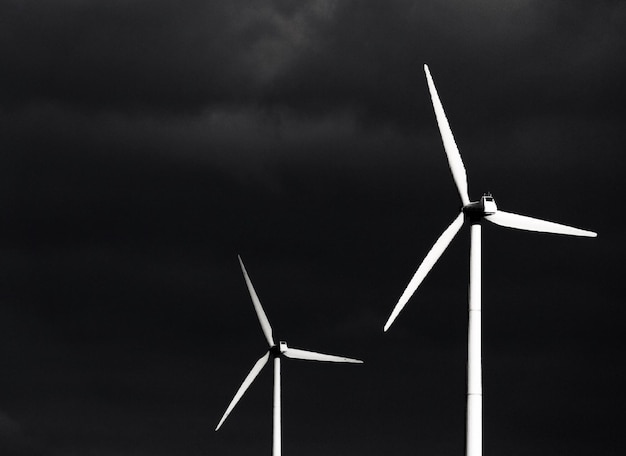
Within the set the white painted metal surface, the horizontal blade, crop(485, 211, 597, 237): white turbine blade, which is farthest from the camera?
the horizontal blade

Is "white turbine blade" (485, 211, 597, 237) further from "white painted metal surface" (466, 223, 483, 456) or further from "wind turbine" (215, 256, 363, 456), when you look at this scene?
"wind turbine" (215, 256, 363, 456)

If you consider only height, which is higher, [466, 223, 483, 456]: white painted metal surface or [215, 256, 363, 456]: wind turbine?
[215, 256, 363, 456]: wind turbine

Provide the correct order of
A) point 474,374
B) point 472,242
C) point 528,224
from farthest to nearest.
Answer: point 528,224
point 472,242
point 474,374

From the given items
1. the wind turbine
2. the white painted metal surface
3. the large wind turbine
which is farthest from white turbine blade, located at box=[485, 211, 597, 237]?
the wind turbine

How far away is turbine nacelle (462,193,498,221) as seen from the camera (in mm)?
82062

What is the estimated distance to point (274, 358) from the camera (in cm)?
13400

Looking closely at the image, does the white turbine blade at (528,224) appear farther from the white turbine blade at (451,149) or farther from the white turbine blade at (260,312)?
the white turbine blade at (260,312)

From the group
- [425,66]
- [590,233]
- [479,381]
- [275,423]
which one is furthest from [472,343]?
[275,423]

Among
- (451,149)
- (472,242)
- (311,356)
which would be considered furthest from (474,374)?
(311,356)

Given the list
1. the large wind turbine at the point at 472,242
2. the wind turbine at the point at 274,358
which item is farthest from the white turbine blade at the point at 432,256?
the wind turbine at the point at 274,358

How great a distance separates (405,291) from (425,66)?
11.8m

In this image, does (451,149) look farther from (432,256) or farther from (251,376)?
(251,376)

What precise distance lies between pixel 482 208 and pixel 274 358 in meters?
54.4

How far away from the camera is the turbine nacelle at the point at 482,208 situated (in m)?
82.1
